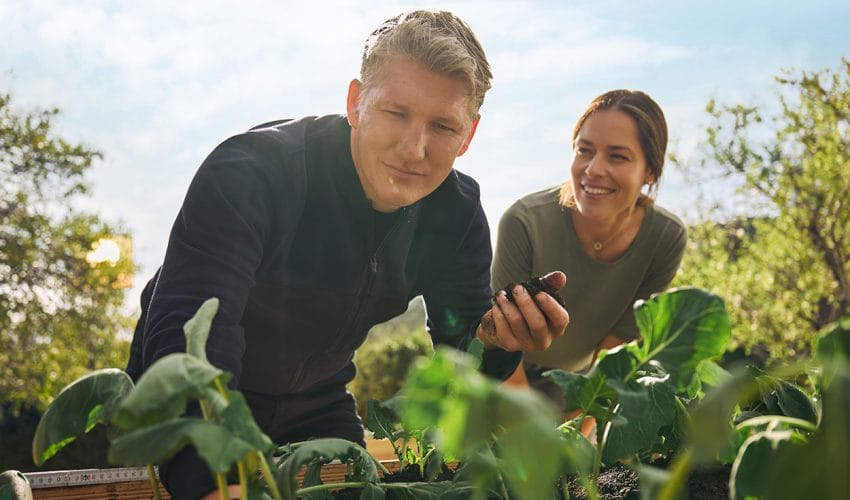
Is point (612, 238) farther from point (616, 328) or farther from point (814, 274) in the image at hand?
point (814, 274)

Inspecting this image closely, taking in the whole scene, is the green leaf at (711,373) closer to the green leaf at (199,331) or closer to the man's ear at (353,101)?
the green leaf at (199,331)

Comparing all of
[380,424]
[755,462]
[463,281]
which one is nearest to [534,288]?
[380,424]

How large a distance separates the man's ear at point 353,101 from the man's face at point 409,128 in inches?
0.4

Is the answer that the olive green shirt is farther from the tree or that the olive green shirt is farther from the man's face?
the tree

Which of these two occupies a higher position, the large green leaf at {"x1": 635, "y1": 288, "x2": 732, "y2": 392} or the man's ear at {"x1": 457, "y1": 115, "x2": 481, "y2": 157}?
the man's ear at {"x1": 457, "y1": 115, "x2": 481, "y2": 157}

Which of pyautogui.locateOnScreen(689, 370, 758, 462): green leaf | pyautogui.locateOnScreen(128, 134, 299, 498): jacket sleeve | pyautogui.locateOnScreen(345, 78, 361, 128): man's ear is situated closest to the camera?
pyautogui.locateOnScreen(689, 370, 758, 462): green leaf

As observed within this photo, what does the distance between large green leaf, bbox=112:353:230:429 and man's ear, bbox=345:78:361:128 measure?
60.2 inches

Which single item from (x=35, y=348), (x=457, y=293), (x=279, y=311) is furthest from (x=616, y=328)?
(x=35, y=348)

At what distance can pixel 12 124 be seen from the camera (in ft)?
43.4

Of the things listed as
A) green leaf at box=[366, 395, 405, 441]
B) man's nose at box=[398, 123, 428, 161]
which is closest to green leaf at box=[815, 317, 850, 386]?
green leaf at box=[366, 395, 405, 441]

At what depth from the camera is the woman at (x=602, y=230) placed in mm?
3412

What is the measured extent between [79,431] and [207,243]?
762 millimetres

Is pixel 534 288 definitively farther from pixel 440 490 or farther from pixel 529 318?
pixel 440 490

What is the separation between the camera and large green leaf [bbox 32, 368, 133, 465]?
668 millimetres
